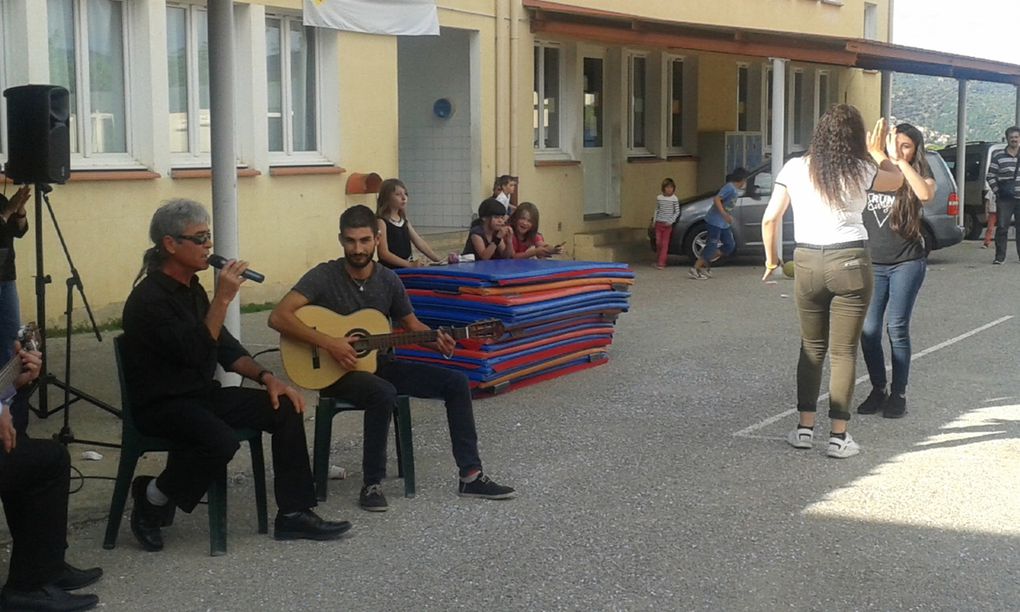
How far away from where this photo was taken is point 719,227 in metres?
18.7

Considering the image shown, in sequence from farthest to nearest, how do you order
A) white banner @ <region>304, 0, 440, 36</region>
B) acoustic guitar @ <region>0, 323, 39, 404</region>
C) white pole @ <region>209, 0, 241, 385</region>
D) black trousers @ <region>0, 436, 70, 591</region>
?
1. white banner @ <region>304, 0, 440, 36</region>
2. white pole @ <region>209, 0, 241, 385</region>
3. black trousers @ <region>0, 436, 70, 591</region>
4. acoustic guitar @ <region>0, 323, 39, 404</region>

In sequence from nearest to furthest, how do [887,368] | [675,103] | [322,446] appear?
[322,446] < [887,368] < [675,103]

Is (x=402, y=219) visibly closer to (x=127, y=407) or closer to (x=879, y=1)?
(x=127, y=407)

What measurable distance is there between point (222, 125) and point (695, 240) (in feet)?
39.1

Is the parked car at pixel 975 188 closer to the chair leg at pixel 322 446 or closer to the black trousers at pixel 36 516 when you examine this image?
the chair leg at pixel 322 446

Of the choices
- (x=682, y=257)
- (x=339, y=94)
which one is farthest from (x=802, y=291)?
(x=682, y=257)

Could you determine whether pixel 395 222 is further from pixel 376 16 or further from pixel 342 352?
pixel 376 16

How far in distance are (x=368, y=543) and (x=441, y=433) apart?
237 centimetres

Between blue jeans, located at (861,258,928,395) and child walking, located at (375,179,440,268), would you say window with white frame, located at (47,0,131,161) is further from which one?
blue jeans, located at (861,258,928,395)

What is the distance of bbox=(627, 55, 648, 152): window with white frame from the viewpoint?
22.6 meters

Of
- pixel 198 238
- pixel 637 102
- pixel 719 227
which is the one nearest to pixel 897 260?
pixel 198 238

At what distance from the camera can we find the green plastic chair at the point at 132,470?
→ 19.9 feet

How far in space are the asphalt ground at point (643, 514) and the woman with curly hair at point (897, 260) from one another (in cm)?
23

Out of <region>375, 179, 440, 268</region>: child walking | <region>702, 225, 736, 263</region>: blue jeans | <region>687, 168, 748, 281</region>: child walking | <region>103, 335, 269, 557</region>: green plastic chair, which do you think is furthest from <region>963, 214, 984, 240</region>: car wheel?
<region>103, 335, 269, 557</region>: green plastic chair
